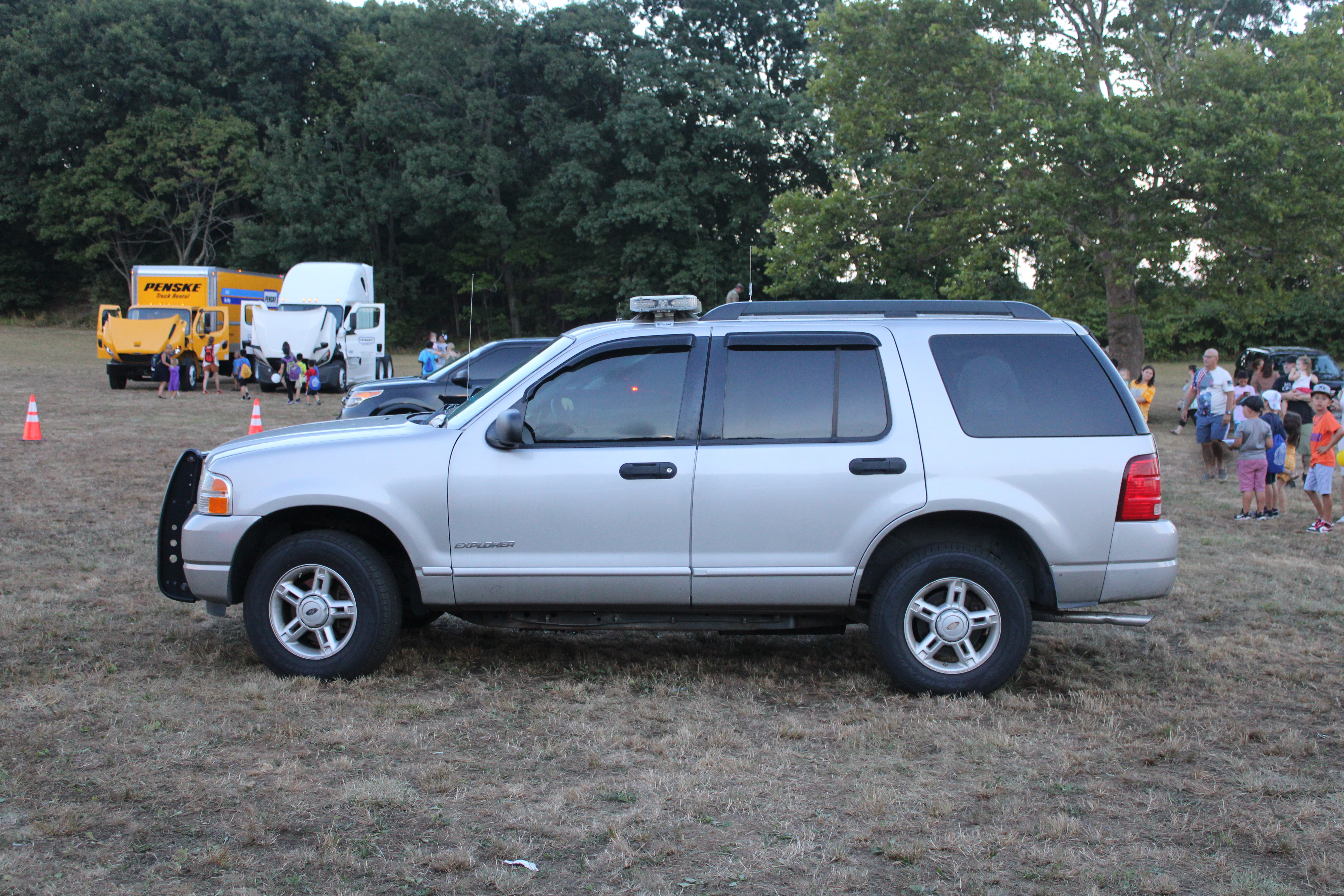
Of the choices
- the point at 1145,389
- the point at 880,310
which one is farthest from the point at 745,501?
the point at 1145,389

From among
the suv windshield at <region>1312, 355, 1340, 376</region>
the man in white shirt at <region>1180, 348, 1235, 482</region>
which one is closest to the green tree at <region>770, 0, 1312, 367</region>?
the suv windshield at <region>1312, 355, 1340, 376</region>

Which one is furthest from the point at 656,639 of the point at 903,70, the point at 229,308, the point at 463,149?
the point at 463,149

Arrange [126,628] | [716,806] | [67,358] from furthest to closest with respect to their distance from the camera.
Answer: [67,358] < [126,628] < [716,806]

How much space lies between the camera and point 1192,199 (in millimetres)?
23781

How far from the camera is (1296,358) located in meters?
22.2

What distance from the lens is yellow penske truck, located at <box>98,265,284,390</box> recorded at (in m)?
27.4

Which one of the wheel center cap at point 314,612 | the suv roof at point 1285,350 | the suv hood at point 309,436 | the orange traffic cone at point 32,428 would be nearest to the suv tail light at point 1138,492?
the suv hood at point 309,436

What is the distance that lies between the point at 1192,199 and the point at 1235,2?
594 inches

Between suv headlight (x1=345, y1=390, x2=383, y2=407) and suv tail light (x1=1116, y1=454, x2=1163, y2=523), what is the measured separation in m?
11.4

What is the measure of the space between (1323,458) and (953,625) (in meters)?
7.09

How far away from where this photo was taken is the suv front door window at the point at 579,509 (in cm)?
543

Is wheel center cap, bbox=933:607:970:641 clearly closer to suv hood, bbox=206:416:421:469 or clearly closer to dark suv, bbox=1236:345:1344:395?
suv hood, bbox=206:416:421:469

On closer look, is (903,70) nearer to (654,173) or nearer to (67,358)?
(654,173)

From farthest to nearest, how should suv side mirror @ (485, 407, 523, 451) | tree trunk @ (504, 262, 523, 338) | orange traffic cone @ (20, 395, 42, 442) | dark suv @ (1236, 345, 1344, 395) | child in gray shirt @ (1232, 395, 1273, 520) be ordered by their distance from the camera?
tree trunk @ (504, 262, 523, 338) → dark suv @ (1236, 345, 1344, 395) → orange traffic cone @ (20, 395, 42, 442) → child in gray shirt @ (1232, 395, 1273, 520) → suv side mirror @ (485, 407, 523, 451)
